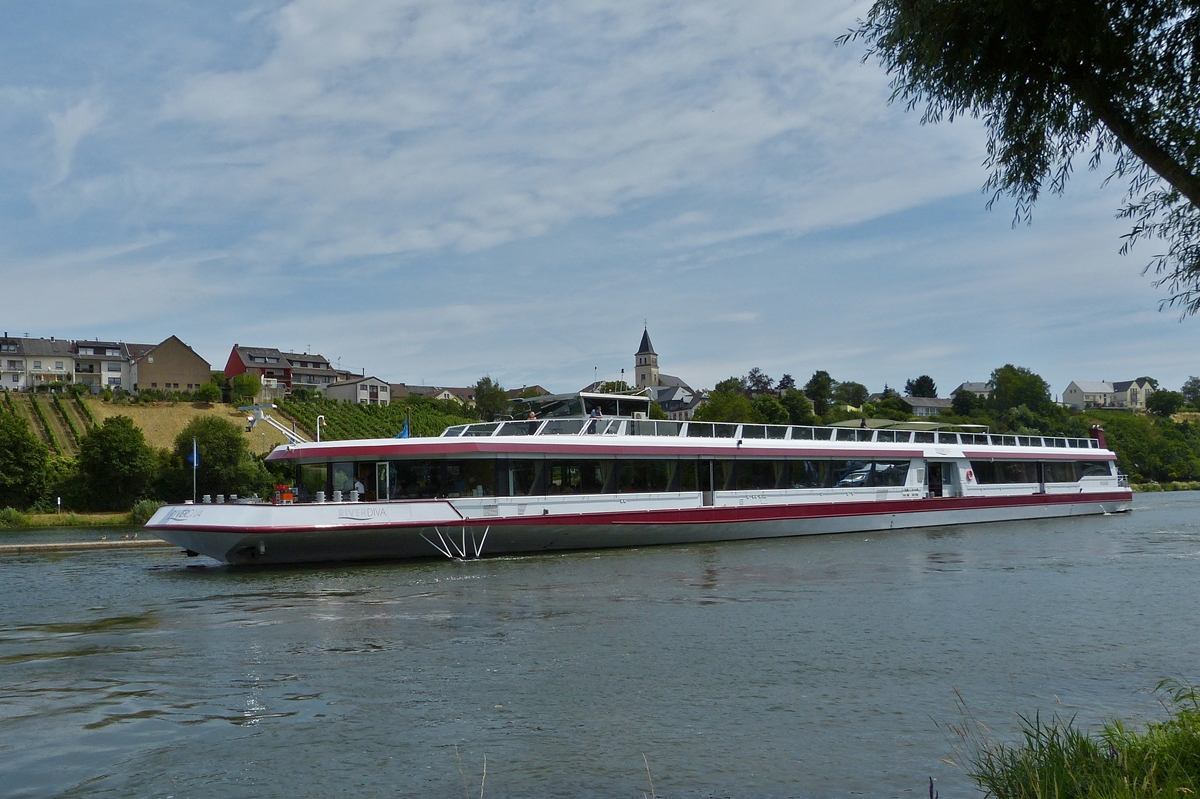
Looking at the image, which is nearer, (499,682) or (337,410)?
(499,682)

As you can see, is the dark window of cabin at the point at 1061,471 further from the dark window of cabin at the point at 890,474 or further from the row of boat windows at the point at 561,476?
the row of boat windows at the point at 561,476

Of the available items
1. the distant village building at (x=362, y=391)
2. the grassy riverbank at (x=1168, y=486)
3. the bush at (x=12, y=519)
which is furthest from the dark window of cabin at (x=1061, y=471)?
the distant village building at (x=362, y=391)

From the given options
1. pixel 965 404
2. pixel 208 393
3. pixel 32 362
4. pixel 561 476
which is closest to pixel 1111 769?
pixel 561 476

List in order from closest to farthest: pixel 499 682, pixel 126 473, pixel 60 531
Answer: pixel 499 682 → pixel 60 531 → pixel 126 473

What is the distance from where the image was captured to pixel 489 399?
350 ft

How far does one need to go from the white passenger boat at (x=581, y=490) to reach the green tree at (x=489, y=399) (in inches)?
2814

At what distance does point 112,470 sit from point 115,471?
20cm

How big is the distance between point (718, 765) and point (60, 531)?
4371 centimetres

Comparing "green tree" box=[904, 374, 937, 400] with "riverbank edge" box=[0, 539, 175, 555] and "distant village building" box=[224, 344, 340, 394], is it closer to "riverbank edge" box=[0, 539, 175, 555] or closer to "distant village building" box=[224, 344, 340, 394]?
"distant village building" box=[224, 344, 340, 394]

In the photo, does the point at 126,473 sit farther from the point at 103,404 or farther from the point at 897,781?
the point at 897,781

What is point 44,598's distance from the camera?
19.3m

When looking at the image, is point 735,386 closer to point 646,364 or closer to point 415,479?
point 646,364

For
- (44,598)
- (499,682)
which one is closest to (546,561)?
(44,598)

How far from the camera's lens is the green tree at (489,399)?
348 feet
